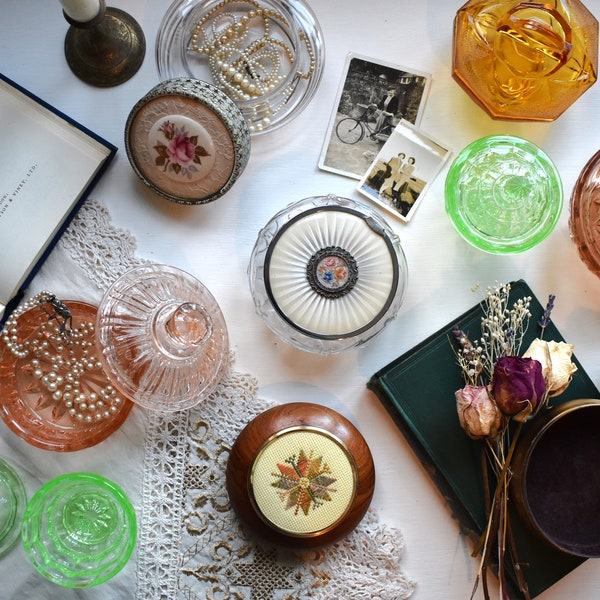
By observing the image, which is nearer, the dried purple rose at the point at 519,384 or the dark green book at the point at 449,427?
the dried purple rose at the point at 519,384

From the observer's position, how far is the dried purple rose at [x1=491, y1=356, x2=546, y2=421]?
3.26ft

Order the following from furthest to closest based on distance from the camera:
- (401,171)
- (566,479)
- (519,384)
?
(401,171) → (566,479) → (519,384)

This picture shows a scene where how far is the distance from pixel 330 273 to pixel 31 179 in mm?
521

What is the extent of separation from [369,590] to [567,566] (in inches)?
13.0

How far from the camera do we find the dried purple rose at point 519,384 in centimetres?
99

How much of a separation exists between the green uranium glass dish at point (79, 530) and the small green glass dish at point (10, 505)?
0.04 m

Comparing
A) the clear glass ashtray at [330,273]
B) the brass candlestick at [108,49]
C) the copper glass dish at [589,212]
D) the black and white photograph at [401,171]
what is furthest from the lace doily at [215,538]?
the copper glass dish at [589,212]

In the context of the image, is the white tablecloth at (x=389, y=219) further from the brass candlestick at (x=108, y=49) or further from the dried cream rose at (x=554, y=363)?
the dried cream rose at (x=554, y=363)

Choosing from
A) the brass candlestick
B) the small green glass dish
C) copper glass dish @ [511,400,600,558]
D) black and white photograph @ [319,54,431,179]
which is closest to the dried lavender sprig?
copper glass dish @ [511,400,600,558]

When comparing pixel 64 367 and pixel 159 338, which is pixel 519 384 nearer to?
pixel 159 338

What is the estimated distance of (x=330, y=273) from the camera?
1.12 metres

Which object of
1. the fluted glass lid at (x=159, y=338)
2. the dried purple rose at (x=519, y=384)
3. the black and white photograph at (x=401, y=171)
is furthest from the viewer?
the black and white photograph at (x=401, y=171)

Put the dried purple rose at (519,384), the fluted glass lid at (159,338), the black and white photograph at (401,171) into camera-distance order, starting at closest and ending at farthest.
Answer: the dried purple rose at (519,384)
the fluted glass lid at (159,338)
the black and white photograph at (401,171)

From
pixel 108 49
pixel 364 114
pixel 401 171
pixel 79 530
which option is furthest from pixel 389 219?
pixel 79 530
